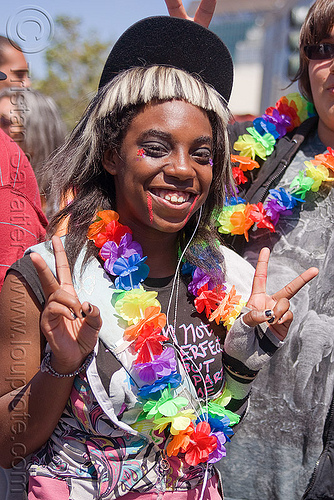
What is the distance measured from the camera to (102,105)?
172 cm

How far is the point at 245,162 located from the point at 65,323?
122 cm

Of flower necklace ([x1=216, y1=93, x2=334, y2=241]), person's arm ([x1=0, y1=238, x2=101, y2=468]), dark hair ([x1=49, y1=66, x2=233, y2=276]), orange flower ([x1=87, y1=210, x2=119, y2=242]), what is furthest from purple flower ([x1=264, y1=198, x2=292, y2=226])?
person's arm ([x1=0, y1=238, x2=101, y2=468])

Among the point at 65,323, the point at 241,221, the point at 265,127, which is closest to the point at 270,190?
the point at 241,221

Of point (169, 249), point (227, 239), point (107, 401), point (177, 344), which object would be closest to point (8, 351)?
point (107, 401)

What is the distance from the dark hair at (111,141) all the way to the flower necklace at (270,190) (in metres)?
0.29

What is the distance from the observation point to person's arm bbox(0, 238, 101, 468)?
143cm

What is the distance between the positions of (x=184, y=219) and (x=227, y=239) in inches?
24.8

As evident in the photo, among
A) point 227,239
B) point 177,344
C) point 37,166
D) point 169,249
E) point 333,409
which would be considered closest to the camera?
point 177,344

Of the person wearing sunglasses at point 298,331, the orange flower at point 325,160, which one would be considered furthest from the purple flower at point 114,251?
the orange flower at point 325,160

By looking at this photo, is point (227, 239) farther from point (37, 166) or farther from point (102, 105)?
point (37, 166)

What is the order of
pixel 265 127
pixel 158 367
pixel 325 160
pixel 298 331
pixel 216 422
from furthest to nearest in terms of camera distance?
1. pixel 265 127
2. pixel 325 160
3. pixel 298 331
4. pixel 216 422
5. pixel 158 367

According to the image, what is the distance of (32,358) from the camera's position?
151cm

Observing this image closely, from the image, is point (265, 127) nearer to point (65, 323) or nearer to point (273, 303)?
point (273, 303)

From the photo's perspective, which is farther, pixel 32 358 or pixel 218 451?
pixel 218 451
